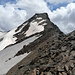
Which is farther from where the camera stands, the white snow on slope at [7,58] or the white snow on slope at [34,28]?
the white snow on slope at [34,28]

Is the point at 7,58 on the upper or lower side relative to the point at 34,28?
lower

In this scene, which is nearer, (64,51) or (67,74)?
(67,74)

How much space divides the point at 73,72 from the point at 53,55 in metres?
7.79

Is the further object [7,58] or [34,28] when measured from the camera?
[34,28]

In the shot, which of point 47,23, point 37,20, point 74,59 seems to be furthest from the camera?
point 37,20

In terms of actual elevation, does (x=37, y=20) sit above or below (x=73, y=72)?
above

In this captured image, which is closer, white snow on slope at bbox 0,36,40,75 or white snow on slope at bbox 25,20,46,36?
white snow on slope at bbox 0,36,40,75

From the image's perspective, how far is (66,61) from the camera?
29.9m

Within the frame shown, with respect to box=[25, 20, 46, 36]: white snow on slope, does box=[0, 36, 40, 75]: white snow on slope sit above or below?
below

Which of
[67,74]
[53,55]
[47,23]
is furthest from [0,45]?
[67,74]

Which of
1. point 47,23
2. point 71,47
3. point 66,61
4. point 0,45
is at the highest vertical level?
point 47,23

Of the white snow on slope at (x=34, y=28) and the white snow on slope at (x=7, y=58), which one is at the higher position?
the white snow on slope at (x=34, y=28)

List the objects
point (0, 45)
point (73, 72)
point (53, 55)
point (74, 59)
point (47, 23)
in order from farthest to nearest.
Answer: point (47, 23) → point (0, 45) → point (53, 55) → point (74, 59) → point (73, 72)

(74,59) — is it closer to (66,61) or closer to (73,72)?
(66,61)
